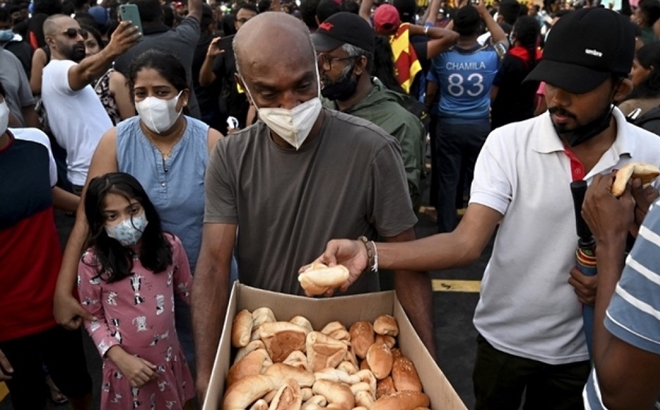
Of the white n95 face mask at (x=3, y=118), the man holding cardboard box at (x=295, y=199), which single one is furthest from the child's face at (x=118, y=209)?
the man holding cardboard box at (x=295, y=199)

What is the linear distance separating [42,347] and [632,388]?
101 inches

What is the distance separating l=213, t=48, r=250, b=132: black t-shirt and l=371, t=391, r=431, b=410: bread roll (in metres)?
4.98

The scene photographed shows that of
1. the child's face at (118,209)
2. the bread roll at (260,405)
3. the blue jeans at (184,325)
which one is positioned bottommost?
the blue jeans at (184,325)

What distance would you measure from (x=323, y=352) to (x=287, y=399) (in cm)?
24

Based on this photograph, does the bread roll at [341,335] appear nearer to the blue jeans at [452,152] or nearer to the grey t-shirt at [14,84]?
the grey t-shirt at [14,84]

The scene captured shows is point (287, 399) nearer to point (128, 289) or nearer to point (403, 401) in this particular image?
point (403, 401)

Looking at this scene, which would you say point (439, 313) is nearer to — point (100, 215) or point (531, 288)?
point (531, 288)

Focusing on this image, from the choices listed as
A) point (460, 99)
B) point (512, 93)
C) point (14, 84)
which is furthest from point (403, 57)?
point (14, 84)

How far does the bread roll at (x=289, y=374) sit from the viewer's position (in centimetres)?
161

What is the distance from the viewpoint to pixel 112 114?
4555 mm

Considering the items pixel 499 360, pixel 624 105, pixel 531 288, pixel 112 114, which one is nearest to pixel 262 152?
pixel 531 288

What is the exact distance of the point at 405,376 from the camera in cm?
168

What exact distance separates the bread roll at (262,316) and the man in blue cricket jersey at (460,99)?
3991 mm

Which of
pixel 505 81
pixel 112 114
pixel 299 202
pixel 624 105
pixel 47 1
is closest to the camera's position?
pixel 299 202
